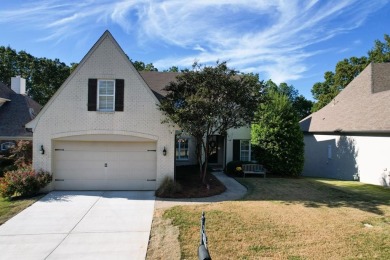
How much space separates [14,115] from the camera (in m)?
23.3

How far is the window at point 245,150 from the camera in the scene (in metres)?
21.3

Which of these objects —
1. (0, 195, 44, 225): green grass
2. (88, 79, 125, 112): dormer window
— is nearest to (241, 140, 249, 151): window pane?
(88, 79, 125, 112): dormer window

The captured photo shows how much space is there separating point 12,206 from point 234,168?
12.6 meters

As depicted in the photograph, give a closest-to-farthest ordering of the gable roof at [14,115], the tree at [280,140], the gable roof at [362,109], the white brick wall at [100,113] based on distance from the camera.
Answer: the white brick wall at [100,113]
the gable roof at [362,109]
the tree at [280,140]
the gable roof at [14,115]

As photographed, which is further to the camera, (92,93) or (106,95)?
(106,95)

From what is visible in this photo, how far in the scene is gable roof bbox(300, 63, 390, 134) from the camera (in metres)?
17.2

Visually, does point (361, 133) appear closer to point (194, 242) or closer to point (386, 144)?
point (386, 144)

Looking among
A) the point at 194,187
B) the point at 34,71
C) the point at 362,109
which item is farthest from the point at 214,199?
the point at 34,71

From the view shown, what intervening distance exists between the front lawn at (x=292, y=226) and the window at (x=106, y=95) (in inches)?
249

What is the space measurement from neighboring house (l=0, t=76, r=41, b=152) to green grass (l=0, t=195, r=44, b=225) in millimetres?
10595

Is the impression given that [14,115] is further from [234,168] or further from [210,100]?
[210,100]

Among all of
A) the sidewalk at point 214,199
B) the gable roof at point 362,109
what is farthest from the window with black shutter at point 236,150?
the gable roof at point 362,109

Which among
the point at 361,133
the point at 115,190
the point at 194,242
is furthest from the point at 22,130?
the point at 361,133

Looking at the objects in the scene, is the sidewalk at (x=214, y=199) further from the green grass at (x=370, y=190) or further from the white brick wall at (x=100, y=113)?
the green grass at (x=370, y=190)
